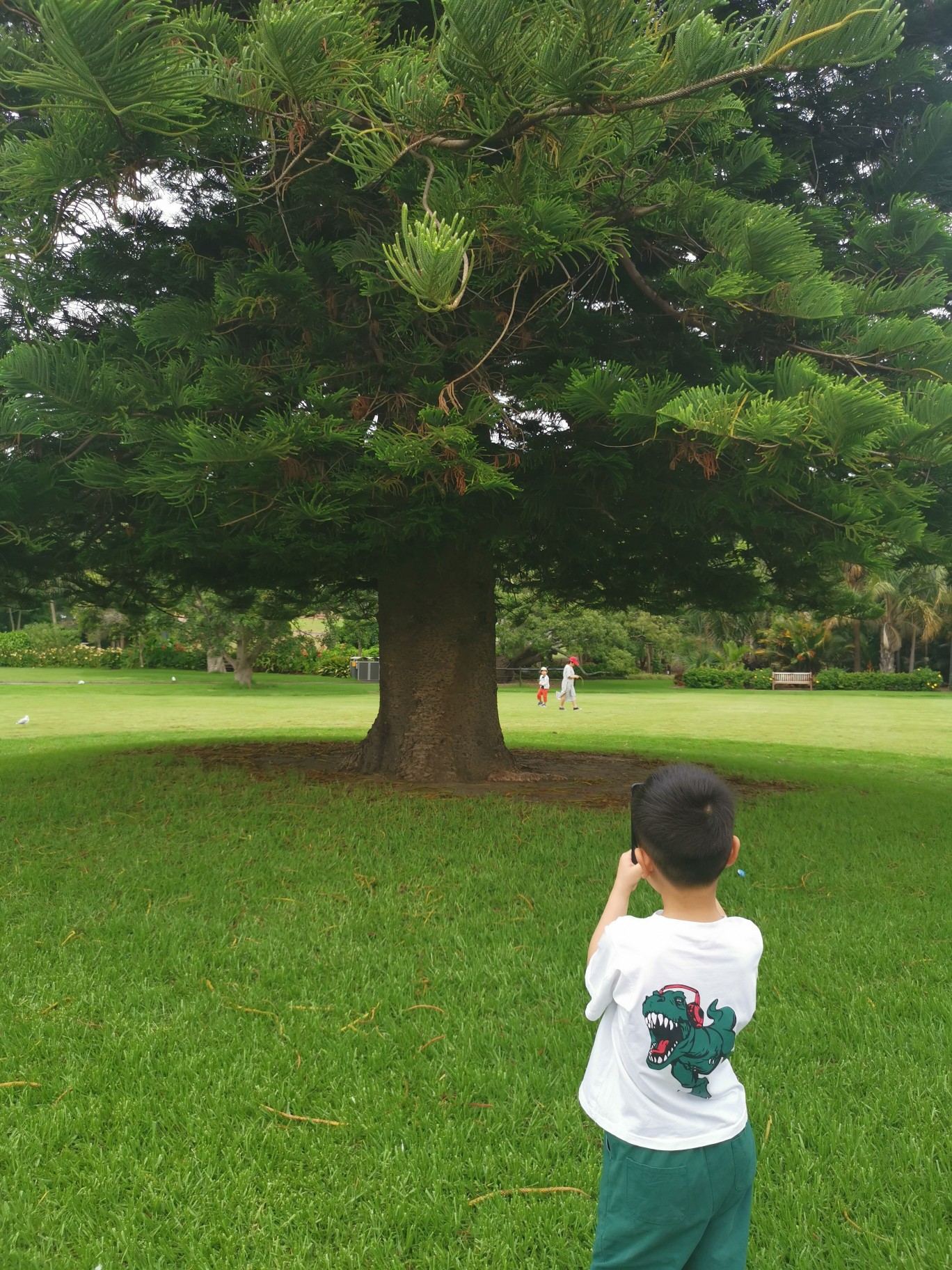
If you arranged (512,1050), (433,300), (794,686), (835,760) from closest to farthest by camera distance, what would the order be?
(512,1050) → (433,300) → (835,760) → (794,686)

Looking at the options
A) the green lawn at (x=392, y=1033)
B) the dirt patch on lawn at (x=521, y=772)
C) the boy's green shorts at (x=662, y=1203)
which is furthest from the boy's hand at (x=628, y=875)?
the dirt patch on lawn at (x=521, y=772)

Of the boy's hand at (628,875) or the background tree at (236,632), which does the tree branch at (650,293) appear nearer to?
the boy's hand at (628,875)

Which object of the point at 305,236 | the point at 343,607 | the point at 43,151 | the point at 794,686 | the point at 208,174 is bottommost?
the point at 794,686

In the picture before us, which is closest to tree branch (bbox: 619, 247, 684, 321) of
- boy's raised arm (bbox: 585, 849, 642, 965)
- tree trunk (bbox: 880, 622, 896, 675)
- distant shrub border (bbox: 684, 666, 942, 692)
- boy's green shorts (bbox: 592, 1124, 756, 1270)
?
boy's raised arm (bbox: 585, 849, 642, 965)

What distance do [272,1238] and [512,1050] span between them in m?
1.20

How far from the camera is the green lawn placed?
2434 millimetres

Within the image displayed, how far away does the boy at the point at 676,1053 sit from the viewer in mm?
1719

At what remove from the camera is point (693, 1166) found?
5.64 feet

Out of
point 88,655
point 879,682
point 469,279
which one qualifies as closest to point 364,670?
point 88,655

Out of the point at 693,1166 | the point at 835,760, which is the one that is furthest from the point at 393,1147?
the point at 835,760

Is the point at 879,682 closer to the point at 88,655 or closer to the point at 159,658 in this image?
the point at 159,658

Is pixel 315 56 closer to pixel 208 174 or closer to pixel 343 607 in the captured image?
pixel 208 174

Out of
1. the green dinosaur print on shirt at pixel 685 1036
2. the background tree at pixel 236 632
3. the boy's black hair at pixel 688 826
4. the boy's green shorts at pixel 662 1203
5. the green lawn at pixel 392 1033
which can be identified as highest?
the background tree at pixel 236 632

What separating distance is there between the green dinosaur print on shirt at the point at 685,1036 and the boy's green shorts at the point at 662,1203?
138mm
